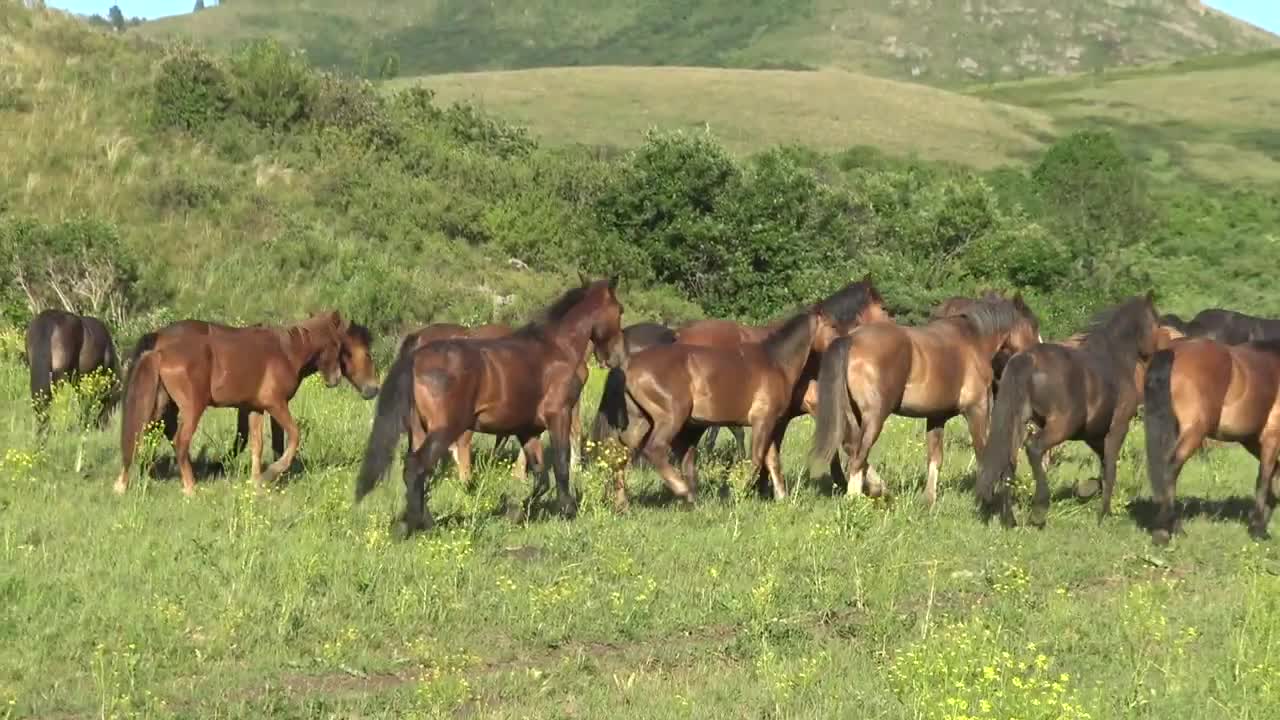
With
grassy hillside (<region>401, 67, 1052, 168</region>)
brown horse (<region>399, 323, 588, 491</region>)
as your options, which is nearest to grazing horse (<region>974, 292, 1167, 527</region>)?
brown horse (<region>399, 323, 588, 491</region>)

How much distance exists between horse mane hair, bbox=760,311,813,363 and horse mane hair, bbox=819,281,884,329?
3.49 ft

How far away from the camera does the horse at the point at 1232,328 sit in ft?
58.2

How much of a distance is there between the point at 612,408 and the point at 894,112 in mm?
75868

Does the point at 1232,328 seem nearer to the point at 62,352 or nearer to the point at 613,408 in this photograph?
the point at 613,408

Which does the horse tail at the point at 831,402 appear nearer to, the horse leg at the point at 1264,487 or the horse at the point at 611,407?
the horse at the point at 611,407

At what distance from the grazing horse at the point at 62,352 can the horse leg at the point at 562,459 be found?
576 cm

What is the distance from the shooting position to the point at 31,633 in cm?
771

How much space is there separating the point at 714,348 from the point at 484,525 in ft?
10.1

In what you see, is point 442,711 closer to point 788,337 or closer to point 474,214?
point 788,337

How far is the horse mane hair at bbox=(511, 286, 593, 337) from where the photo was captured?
480 inches

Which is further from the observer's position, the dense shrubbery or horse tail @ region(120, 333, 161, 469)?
the dense shrubbery

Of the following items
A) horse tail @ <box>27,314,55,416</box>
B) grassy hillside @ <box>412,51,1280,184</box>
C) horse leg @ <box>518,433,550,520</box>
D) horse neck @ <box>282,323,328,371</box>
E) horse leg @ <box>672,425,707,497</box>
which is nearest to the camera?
horse leg @ <box>518,433,550,520</box>

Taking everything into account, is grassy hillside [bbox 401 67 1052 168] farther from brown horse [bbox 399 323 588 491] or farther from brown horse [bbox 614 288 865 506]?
brown horse [bbox 614 288 865 506]

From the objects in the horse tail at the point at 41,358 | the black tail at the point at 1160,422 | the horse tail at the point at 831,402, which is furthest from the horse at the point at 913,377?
the horse tail at the point at 41,358
